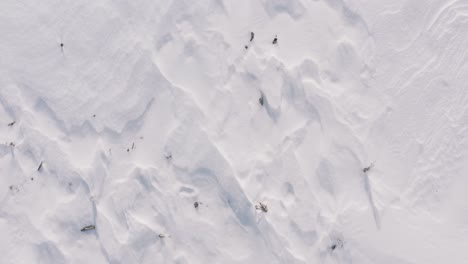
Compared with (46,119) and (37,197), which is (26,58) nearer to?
(46,119)

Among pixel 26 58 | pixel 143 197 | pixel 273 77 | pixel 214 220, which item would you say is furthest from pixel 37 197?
pixel 273 77

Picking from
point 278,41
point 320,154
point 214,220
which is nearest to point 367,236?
point 320,154

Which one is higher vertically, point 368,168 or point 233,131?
point 368,168

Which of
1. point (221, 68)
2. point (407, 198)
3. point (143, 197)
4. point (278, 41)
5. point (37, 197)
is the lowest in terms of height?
point (37, 197)

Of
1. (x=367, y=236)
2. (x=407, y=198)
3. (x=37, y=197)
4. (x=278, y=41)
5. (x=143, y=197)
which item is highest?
(x=278, y=41)

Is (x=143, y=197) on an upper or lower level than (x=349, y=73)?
lower

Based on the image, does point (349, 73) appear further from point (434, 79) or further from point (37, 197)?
point (37, 197)
